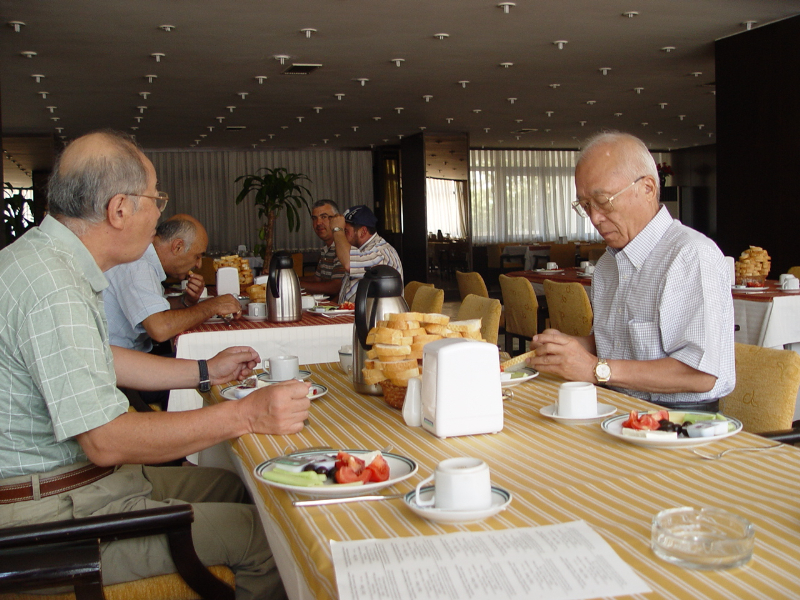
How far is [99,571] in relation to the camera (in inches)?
47.8

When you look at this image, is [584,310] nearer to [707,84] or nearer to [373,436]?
[373,436]

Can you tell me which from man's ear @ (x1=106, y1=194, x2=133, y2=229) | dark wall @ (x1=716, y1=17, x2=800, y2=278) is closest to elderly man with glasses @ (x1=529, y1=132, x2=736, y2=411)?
man's ear @ (x1=106, y1=194, x2=133, y2=229)

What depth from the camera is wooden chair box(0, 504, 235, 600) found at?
1.19 metres

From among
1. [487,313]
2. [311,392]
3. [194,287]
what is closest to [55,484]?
[311,392]

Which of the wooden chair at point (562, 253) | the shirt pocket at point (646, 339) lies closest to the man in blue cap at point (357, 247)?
the shirt pocket at point (646, 339)

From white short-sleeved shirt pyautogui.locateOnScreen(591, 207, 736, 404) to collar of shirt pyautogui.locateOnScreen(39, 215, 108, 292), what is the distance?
1390mm

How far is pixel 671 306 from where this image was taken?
1927mm

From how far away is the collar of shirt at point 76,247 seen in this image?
4.89 feet

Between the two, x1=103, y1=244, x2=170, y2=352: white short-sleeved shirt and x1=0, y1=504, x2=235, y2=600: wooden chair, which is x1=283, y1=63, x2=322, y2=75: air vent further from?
x1=0, y1=504, x2=235, y2=600: wooden chair

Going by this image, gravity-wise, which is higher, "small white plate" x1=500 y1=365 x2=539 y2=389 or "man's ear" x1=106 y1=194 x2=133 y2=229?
"man's ear" x1=106 y1=194 x2=133 y2=229

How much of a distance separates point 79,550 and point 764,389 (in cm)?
154

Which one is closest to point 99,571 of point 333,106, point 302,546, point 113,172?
point 302,546

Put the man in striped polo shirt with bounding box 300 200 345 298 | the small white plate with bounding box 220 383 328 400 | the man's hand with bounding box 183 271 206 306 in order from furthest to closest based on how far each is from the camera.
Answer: the man in striped polo shirt with bounding box 300 200 345 298, the man's hand with bounding box 183 271 206 306, the small white plate with bounding box 220 383 328 400

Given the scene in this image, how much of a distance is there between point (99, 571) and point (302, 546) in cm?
44
